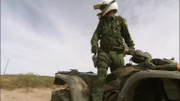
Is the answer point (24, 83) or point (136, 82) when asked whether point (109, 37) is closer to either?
point (136, 82)

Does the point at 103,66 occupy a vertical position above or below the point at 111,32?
below

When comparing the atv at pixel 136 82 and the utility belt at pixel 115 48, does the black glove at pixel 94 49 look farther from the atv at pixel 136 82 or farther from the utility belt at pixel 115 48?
the atv at pixel 136 82

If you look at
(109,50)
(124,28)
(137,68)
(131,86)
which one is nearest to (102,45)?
(109,50)

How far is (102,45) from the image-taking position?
610cm

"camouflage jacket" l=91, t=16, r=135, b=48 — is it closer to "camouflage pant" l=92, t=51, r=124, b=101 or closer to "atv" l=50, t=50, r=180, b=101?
"camouflage pant" l=92, t=51, r=124, b=101

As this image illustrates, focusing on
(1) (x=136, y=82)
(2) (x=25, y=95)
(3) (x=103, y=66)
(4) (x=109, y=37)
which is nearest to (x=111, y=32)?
(4) (x=109, y=37)


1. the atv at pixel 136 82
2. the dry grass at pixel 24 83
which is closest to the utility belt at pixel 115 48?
the atv at pixel 136 82

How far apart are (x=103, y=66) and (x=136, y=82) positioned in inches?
54.7

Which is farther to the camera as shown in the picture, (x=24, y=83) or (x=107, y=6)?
(x=24, y=83)

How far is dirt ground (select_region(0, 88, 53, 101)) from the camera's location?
552 inches

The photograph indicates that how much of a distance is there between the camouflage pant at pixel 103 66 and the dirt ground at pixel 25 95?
8746 mm

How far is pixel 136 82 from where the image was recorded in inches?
171

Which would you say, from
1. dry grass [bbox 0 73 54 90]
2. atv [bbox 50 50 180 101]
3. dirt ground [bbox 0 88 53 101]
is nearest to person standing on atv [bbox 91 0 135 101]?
atv [bbox 50 50 180 101]

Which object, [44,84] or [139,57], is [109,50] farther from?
[44,84]
